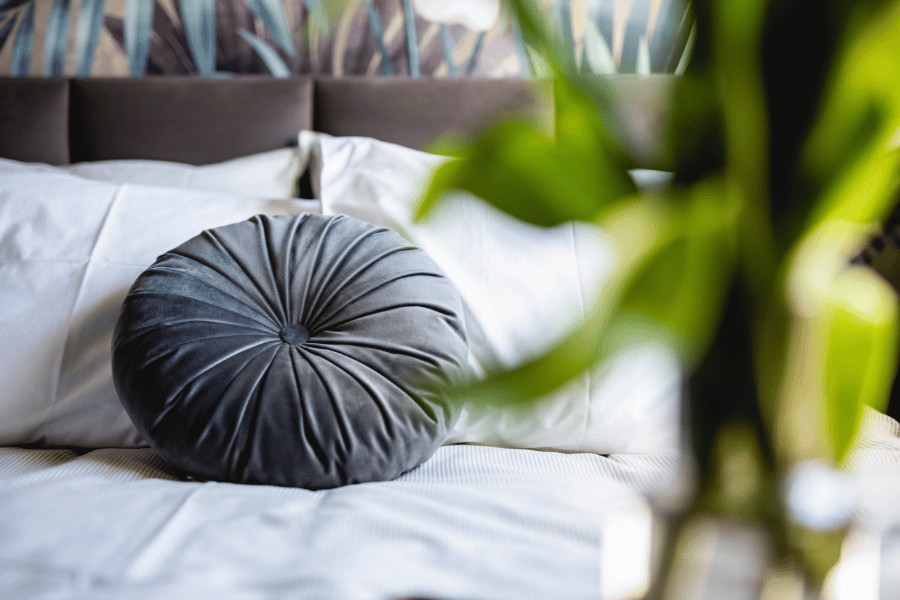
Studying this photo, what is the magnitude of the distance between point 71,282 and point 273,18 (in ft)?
2.94

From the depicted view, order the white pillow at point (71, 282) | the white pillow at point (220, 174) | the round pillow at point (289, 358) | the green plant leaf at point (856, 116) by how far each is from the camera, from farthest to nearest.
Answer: the white pillow at point (220, 174)
the white pillow at point (71, 282)
the round pillow at point (289, 358)
the green plant leaf at point (856, 116)

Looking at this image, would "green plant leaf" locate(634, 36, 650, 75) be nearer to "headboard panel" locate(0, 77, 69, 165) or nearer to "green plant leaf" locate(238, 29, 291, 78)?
"green plant leaf" locate(238, 29, 291, 78)

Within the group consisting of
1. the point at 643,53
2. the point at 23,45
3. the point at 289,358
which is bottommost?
the point at 289,358

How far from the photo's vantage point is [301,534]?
2.01 feet

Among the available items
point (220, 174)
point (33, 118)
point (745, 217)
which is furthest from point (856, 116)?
point (33, 118)

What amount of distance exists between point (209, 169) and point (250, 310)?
0.57 m

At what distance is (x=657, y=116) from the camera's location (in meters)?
0.24

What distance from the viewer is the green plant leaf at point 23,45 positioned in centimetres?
144

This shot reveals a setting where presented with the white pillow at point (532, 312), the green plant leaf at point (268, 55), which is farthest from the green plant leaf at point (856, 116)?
the green plant leaf at point (268, 55)

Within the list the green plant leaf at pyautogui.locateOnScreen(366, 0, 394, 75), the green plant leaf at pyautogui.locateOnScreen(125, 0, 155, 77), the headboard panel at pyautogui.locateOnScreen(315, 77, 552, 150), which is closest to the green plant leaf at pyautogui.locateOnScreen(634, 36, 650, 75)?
the headboard panel at pyautogui.locateOnScreen(315, 77, 552, 150)

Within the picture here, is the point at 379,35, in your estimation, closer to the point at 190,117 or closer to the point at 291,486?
the point at 190,117

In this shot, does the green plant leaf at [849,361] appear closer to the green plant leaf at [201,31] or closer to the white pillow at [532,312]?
the white pillow at [532,312]

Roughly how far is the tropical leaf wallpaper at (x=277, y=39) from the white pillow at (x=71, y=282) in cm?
63

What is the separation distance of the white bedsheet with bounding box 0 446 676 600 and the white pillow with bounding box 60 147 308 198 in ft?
2.06
